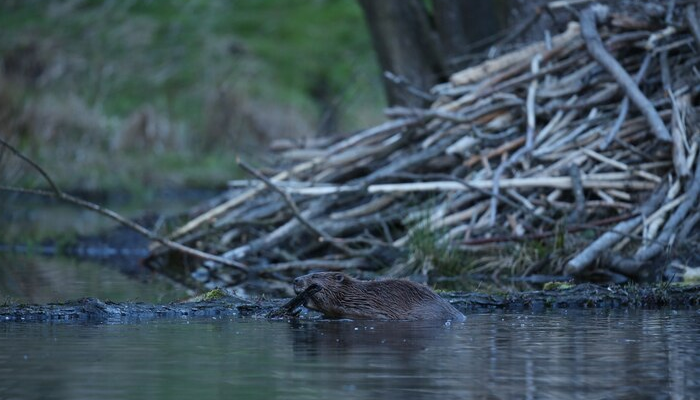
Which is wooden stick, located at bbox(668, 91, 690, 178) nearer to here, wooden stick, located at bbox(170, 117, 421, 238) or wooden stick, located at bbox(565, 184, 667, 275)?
wooden stick, located at bbox(565, 184, 667, 275)

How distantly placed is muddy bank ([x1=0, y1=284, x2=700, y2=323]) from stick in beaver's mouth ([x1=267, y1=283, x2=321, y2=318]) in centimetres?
7

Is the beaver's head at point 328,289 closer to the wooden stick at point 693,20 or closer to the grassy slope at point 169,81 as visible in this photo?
the wooden stick at point 693,20

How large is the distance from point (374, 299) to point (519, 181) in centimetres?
305

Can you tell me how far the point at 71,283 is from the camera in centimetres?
857

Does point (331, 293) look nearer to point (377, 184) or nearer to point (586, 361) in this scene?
point (586, 361)

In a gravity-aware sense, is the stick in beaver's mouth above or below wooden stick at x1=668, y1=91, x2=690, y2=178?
below

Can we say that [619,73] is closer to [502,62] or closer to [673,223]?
[502,62]

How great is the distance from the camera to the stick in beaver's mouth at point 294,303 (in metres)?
6.35

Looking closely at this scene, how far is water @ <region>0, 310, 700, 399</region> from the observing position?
169 inches

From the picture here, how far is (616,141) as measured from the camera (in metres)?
9.45

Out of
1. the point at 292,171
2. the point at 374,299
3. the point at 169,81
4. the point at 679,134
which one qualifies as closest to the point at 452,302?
the point at 374,299

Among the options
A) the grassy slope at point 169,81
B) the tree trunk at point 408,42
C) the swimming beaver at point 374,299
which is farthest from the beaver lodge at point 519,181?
the grassy slope at point 169,81

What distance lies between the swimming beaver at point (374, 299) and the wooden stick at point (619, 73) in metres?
3.22

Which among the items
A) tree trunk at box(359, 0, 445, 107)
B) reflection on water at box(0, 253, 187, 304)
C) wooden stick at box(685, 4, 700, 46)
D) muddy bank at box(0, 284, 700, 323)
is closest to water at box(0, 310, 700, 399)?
muddy bank at box(0, 284, 700, 323)
